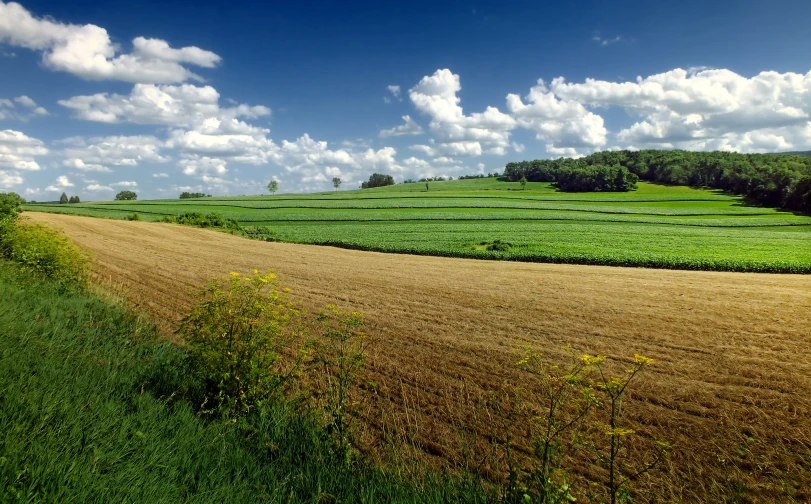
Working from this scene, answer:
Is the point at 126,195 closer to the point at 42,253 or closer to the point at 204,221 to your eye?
the point at 204,221

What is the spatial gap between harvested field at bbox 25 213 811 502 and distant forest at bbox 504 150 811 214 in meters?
68.6

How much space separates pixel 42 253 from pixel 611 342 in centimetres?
1553

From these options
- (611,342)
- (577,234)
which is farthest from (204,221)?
(611,342)

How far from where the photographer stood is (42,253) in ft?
39.5

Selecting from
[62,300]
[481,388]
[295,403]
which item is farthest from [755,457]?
[62,300]

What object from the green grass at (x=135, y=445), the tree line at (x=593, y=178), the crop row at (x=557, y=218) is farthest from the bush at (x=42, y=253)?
the tree line at (x=593, y=178)

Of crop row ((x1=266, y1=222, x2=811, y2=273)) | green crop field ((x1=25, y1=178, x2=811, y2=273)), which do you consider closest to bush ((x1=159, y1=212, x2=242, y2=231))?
green crop field ((x1=25, y1=178, x2=811, y2=273))

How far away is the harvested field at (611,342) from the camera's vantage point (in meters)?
6.50

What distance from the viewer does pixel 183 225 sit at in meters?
44.5

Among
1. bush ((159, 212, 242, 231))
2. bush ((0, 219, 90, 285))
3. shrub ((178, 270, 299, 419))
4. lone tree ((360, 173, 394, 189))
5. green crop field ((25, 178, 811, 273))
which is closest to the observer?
shrub ((178, 270, 299, 419))

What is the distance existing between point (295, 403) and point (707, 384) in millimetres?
7932

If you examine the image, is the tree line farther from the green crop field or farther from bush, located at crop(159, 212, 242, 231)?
bush, located at crop(159, 212, 242, 231)

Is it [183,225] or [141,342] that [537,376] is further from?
[183,225]

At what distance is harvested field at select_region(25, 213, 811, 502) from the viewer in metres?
6.50
